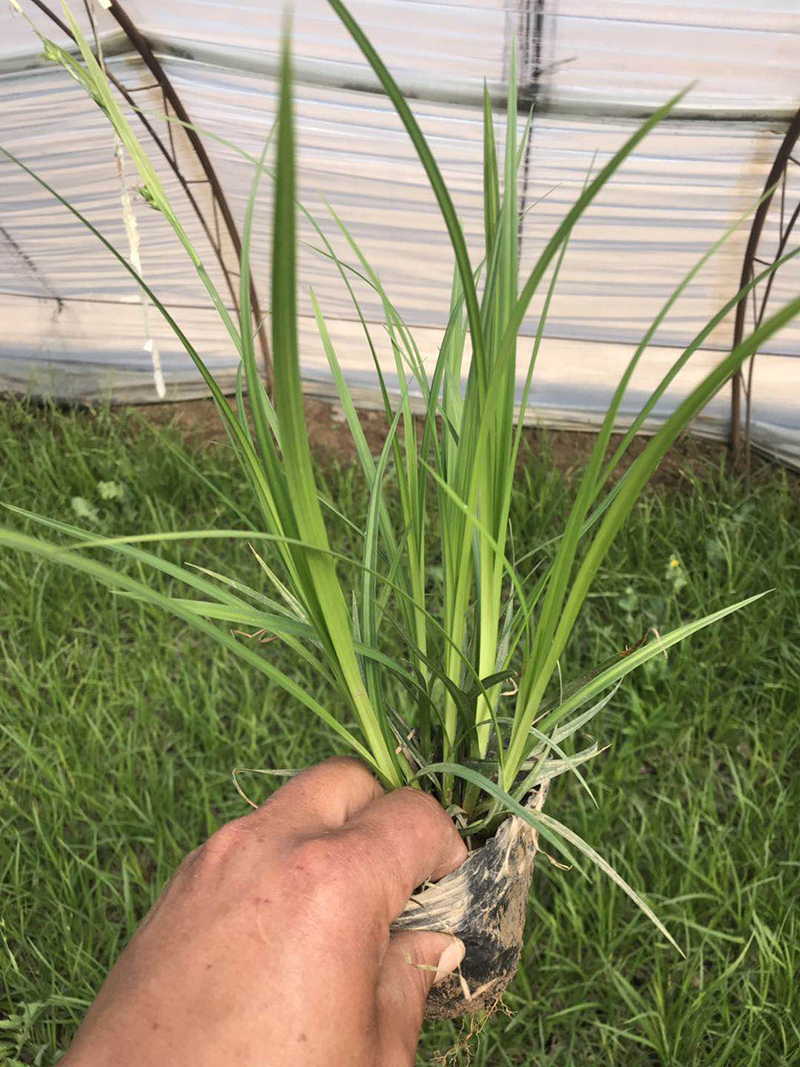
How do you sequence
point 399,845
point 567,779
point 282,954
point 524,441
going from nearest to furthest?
point 282,954 < point 399,845 < point 567,779 < point 524,441

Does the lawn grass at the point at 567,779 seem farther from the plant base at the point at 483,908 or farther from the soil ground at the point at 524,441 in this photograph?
the plant base at the point at 483,908

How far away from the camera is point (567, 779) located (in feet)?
4.83

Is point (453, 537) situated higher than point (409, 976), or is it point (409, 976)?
point (453, 537)

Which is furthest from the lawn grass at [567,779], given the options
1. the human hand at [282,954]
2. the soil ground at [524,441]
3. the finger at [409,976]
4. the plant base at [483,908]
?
the human hand at [282,954]

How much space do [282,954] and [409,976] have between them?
0.63 ft

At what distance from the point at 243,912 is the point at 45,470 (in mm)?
1848

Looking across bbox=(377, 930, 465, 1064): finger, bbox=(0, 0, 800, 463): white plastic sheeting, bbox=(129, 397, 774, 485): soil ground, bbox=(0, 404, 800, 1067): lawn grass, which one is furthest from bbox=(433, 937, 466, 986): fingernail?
bbox=(129, 397, 774, 485): soil ground

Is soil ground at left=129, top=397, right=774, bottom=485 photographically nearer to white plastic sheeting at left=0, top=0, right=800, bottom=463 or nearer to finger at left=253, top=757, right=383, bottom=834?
white plastic sheeting at left=0, top=0, right=800, bottom=463

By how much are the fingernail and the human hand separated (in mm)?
21

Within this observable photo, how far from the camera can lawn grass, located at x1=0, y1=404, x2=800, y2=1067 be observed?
121 centimetres

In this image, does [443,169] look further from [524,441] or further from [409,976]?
[409,976]

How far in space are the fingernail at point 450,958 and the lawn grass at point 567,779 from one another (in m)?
0.42

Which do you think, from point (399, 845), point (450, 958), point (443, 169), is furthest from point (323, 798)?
point (443, 169)

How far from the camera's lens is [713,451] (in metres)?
2.21
